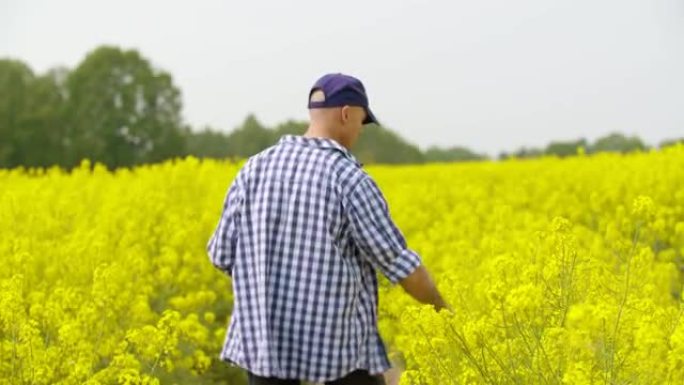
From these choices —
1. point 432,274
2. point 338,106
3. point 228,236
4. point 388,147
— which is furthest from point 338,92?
point 388,147

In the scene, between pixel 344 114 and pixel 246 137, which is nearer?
pixel 344 114

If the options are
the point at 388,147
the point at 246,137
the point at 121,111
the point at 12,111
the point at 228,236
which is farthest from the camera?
the point at 388,147

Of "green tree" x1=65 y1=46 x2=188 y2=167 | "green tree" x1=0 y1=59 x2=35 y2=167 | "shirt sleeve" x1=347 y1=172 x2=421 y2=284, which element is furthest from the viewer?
"green tree" x1=65 y1=46 x2=188 y2=167

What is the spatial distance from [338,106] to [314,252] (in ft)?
1.62

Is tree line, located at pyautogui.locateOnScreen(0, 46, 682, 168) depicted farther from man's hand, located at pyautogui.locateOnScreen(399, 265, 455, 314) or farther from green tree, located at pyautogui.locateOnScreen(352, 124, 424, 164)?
man's hand, located at pyautogui.locateOnScreen(399, 265, 455, 314)

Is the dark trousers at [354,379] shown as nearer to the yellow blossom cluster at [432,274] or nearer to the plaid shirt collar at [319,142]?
the yellow blossom cluster at [432,274]

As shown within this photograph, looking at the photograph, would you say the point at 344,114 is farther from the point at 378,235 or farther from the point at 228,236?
the point at 228,236

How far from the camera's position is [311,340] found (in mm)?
3600

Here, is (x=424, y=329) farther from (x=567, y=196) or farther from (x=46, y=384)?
(x=567, y=196)

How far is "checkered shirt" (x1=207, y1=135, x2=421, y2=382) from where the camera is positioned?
3.59 metres

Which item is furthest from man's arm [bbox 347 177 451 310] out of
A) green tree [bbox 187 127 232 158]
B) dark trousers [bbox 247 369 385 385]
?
green tree [bbox 187 127 232 158]

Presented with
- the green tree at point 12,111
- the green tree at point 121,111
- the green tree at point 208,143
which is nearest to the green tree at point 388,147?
the green tree at point 208,143

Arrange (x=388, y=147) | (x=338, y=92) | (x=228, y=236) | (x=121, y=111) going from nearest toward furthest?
1. (x=338, y=92)
2. (x=228, y=236)
3. (x=121, y=111)
4. (x=388, y=147)

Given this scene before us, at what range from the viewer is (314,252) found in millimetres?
3592
